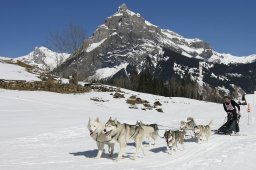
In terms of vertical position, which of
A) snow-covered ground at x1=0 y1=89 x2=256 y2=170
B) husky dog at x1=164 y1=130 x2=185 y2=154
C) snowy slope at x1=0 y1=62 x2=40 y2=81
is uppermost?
snowy slope at x1=0 y1=62 x2=40 y2=81

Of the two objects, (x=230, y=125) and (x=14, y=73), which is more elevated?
(x=14, y=73)

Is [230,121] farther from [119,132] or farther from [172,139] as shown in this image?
[119,132]

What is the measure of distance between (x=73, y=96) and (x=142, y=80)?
8282 cm

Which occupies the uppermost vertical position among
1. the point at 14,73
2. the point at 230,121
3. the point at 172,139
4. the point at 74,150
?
the point at 14,73

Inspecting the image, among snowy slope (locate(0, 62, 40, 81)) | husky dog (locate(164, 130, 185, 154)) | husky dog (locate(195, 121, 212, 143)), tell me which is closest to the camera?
husky dog (locate(164, 130, 185, 154))

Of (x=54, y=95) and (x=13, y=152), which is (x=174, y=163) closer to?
(x=13, y=152)

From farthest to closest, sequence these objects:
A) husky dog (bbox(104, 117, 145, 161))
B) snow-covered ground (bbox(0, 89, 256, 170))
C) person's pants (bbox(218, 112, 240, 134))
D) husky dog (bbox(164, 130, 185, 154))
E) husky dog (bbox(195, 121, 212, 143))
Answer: person's pants (bbox(218, 112, 240, 134)), husky dog (bbox(195, 121, 212, 143)), husky dog (bbox(164, 130, 185, 154)), husky dog (bbox(104, 117, 145, 161)), snow-covered ground (bbox(0, 89, 256, 170))

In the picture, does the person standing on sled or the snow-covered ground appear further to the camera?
the person standing on sled

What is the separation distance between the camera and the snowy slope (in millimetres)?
47622

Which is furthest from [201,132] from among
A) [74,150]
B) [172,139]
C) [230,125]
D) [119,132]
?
[119,132]

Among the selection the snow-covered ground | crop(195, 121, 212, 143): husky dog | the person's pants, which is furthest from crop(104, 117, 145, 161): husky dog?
the person's pants

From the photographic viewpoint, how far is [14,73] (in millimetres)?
51062

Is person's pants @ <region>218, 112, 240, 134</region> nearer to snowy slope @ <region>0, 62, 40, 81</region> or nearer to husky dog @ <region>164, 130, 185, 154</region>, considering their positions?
husky dog @ <region>164, 130, 185, 154</region>

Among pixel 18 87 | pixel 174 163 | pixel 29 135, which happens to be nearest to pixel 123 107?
pixel 18 87
